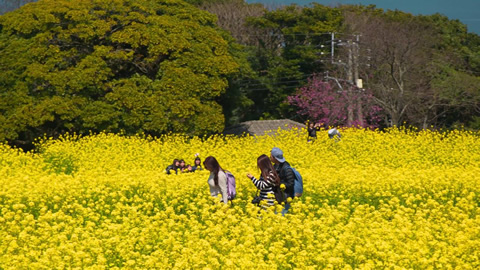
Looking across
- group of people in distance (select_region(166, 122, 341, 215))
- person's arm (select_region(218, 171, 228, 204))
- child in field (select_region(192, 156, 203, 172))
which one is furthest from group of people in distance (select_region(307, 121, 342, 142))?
group of people in distance (select_region(166, 122, 341, 215))

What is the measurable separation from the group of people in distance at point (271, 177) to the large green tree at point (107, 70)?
1909 centimetres

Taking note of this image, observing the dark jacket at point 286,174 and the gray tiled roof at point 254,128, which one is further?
the gray tiled roof at point 254,128

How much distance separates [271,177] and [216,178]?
1.21 metres

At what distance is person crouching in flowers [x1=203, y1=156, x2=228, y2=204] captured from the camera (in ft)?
39.9

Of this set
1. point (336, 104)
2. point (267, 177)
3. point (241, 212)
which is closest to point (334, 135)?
point (241, 212)

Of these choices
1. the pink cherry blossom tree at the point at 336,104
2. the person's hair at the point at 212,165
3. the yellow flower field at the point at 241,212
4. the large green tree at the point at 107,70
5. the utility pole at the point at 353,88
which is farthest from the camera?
the pink cherry blossom tree at the point at 336,104

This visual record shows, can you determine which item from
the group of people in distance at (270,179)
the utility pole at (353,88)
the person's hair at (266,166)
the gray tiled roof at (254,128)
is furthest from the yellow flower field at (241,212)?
the utility pole at (353,88)

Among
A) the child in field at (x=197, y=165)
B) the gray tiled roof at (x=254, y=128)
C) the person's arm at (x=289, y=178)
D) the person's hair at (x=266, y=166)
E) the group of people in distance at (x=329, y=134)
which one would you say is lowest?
the gray tiled roof at (x=254, y=128)

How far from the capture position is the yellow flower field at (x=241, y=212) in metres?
9.29

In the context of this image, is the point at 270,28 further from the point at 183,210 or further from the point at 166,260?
the point at 166,260

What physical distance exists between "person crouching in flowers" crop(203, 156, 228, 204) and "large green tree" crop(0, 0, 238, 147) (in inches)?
735

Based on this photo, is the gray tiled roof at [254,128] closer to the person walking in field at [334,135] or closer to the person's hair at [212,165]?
the person walking in field at [334,135]

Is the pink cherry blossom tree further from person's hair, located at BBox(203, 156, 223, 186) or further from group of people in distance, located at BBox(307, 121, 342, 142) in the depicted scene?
person's hair, located at BBox(203, 156, 223, 186)

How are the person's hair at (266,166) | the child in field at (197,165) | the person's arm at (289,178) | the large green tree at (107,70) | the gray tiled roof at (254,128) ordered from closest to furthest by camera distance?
1. the person's hair at (266,166)
2. the person's arm at (289,178)
3. the child in field at (197,165)
4. the large green tree at (107,70)
5. the gray tiled roof at (254,128)
